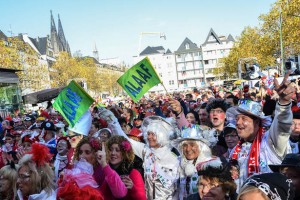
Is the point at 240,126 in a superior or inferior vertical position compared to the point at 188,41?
inferior

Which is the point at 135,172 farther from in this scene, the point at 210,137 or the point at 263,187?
the point at 263,187

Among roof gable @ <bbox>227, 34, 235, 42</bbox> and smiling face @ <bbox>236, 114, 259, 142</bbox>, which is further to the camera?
roof gable @ <bbox>227, 34, 235, 42</bbox>

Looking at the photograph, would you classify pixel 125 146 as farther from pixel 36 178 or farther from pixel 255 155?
pixel 255 155

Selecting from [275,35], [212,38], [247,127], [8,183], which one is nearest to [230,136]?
Answer: [247,127]

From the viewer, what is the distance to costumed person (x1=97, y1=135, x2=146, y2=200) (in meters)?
3.80

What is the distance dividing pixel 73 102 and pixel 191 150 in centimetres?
250

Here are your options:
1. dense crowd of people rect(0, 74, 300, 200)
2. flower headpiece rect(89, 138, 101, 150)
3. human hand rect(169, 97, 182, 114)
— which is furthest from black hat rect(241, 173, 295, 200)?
Result: human hand rect(169, 97, 182, 114)

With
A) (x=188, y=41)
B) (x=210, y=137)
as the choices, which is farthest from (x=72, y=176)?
(x=188, y=41)

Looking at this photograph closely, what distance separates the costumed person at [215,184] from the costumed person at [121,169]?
105 cm

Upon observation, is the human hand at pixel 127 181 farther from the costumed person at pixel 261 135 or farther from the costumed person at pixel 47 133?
the costumed person at pixel 47 133

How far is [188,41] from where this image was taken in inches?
4414

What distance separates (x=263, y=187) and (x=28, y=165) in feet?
8.87

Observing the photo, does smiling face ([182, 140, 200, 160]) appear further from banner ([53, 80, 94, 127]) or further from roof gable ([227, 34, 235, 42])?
roof gable ([227, 34, 235, 42])

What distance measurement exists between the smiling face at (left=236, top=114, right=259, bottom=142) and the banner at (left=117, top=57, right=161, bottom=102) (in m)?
2.99
